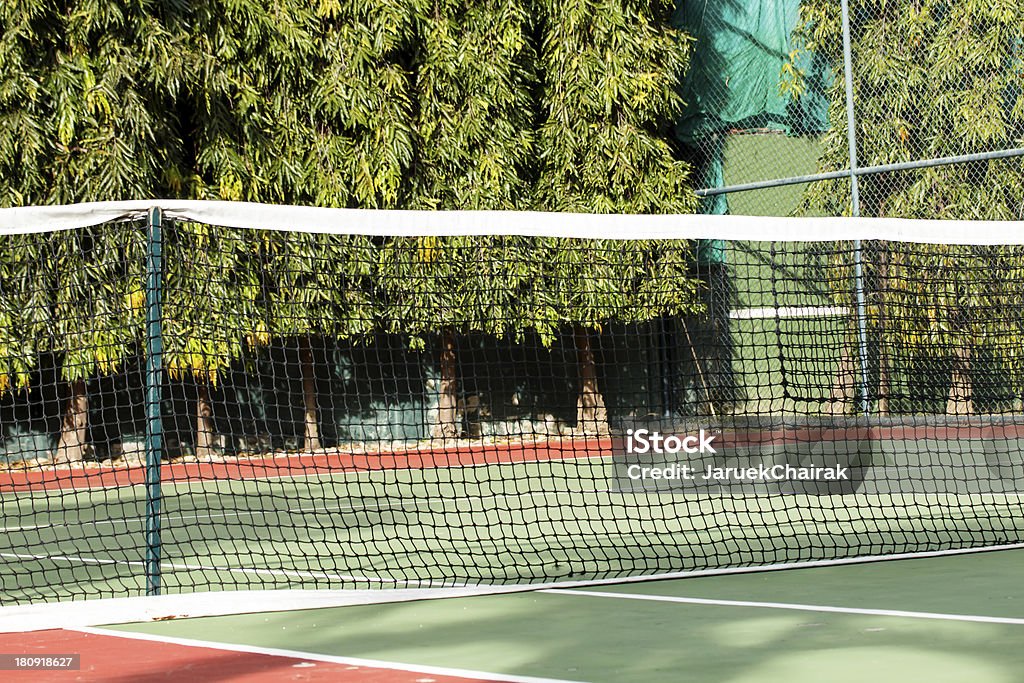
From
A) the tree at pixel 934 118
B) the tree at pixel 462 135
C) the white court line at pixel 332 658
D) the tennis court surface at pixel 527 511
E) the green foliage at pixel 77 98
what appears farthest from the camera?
the tree at pixel 462 135

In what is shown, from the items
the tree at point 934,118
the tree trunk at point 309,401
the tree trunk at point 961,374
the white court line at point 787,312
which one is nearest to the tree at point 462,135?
the tree trunk at point 309,401

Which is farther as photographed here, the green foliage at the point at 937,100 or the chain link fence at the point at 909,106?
the green foliage at the point at 937,100

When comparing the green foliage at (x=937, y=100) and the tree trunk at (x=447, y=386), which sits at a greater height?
the green foliage at (x=937, y=100)

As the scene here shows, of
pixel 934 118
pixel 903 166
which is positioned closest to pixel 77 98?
pixel 903 166

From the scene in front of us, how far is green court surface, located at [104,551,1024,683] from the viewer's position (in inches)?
163

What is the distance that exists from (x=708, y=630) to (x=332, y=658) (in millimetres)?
1248

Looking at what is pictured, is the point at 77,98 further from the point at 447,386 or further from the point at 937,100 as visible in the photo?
the point at 937,100

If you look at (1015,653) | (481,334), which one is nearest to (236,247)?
(481,334)

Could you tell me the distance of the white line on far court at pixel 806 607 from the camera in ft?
15.9

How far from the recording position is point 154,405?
18.2ft

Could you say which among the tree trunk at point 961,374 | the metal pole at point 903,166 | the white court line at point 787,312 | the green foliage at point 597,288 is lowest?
the tree trunk at point 961,374

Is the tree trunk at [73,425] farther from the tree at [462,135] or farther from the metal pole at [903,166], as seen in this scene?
the metal pole at [903,166]

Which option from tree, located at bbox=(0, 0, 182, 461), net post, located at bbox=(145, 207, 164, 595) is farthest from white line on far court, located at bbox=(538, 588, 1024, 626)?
tree, located at bbox=(0, 0, 182, 461)

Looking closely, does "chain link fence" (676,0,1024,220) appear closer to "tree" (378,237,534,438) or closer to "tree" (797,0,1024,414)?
"tree" (797,0,1024,414)
